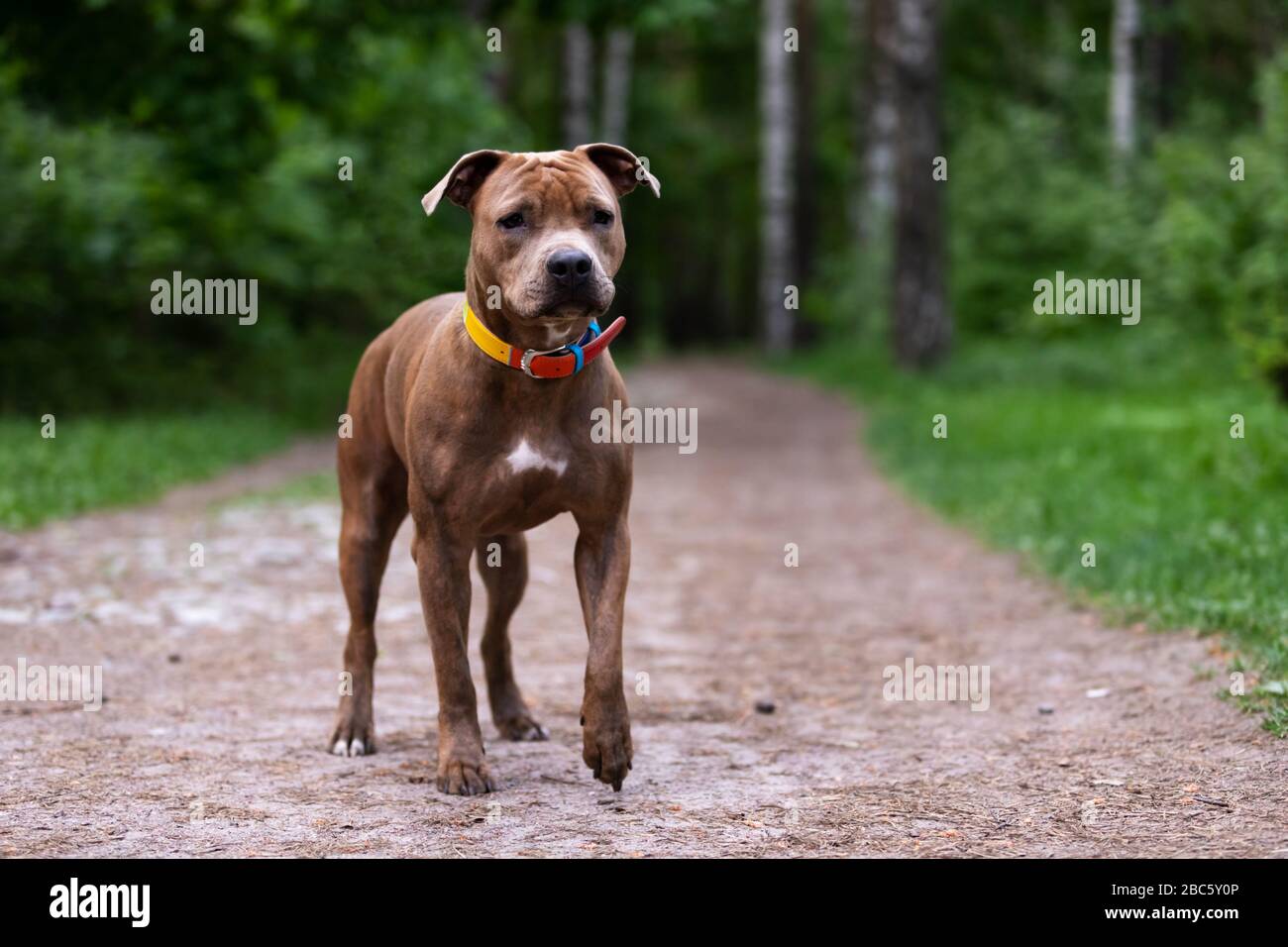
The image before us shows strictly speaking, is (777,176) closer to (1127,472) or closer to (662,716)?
(1127,472)

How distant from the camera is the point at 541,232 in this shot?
4.81 metres

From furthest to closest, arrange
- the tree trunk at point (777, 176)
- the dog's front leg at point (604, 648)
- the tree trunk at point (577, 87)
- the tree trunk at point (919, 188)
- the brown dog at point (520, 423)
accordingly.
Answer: the tree trunk at point (777, 176)
the tree trunk at point (577, 87)
the tree trunk at point (919, 188)
the dog's front leg at point (604, 648)
the brown dog at point (520, 423)

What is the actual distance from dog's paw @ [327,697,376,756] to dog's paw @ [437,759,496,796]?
649mm

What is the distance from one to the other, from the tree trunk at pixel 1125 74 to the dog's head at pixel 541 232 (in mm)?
19267

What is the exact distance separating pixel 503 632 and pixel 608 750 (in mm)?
1061

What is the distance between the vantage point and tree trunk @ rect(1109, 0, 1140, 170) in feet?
74.7

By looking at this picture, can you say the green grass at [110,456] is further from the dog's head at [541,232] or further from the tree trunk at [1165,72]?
the tree trunk at [1165,72]

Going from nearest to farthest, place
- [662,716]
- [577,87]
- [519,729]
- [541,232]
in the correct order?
[541,232] < [519,729] < [662,716] < [577,87]

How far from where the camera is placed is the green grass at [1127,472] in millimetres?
7258

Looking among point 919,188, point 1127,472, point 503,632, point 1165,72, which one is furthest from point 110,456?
point 1165,72

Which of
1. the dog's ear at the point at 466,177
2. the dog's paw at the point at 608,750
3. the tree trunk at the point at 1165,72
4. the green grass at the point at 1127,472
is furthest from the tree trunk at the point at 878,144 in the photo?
the dog's paw at the point at 608,750

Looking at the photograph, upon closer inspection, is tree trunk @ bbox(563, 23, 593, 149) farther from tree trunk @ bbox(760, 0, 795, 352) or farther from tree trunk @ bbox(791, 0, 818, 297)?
tree trunk @ bbox(791, 0, 818, 297)
